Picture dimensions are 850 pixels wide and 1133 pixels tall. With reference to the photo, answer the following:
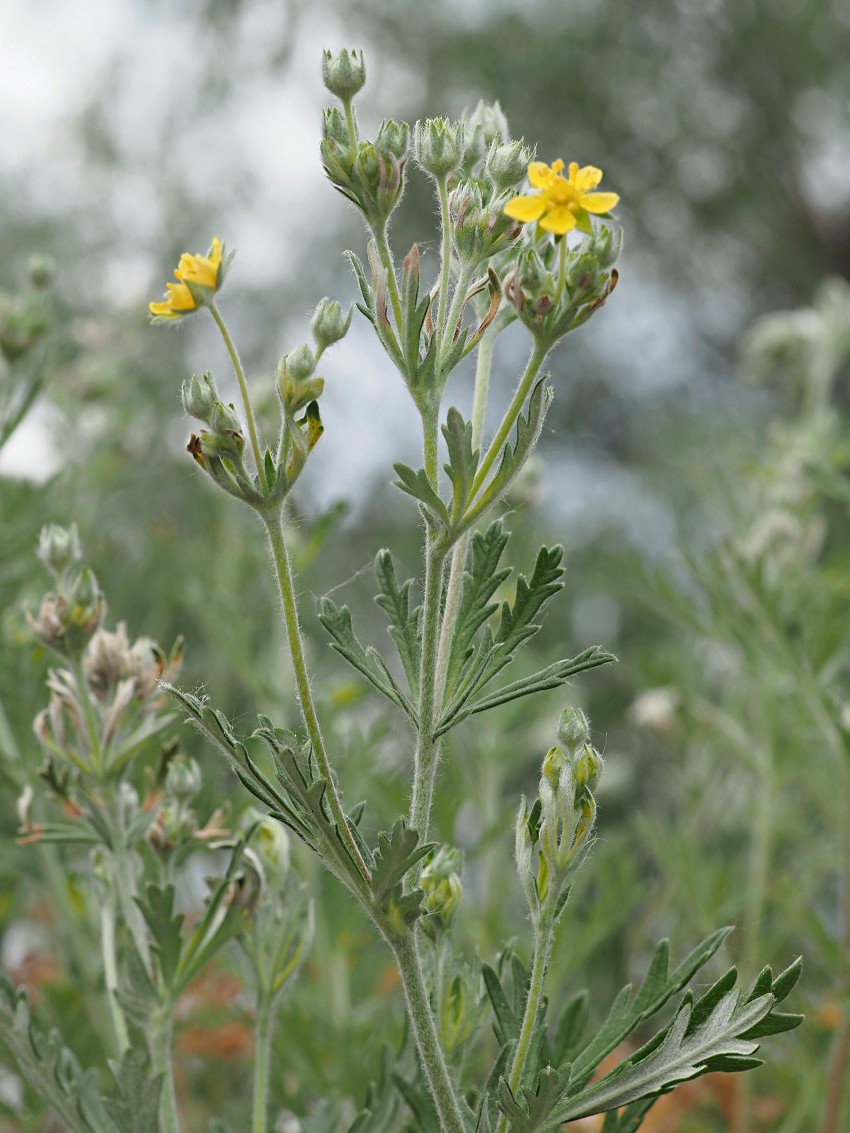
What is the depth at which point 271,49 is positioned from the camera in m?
3.58

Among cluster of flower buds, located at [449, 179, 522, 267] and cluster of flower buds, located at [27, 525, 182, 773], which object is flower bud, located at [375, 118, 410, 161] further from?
cluster of flower buds, located at [27, 525, 182, 773]

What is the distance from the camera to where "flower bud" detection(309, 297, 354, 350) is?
50 cm

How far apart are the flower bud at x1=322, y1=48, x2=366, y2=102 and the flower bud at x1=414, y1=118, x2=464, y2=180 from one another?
0.10 feet

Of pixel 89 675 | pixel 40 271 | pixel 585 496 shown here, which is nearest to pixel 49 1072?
pixel 89 675

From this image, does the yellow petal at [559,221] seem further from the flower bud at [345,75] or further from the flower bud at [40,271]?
the flower bud at [40,271]

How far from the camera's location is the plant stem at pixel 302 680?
454 mm

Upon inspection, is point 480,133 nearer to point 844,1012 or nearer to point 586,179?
point 586,179

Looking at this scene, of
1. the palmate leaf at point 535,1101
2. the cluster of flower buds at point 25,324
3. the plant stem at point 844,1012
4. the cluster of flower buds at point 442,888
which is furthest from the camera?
the cluster of flower buds at point 25,324

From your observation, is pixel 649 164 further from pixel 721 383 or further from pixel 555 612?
pixel 555 612

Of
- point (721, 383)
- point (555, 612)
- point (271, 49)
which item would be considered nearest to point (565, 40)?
point (271, 49)

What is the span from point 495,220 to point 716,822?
3.66 ft

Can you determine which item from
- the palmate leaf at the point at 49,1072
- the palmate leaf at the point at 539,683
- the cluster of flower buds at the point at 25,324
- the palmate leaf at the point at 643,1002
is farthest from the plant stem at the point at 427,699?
the cluster of flower buds at the point at 25,324

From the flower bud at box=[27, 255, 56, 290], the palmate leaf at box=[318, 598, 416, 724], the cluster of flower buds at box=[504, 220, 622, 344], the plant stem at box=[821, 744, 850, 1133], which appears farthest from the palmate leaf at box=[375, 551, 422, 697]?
the flower bud at box=[27, 255, 56, 290]

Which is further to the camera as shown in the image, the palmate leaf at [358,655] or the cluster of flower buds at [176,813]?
the cluster of flower buds at [176,813]
